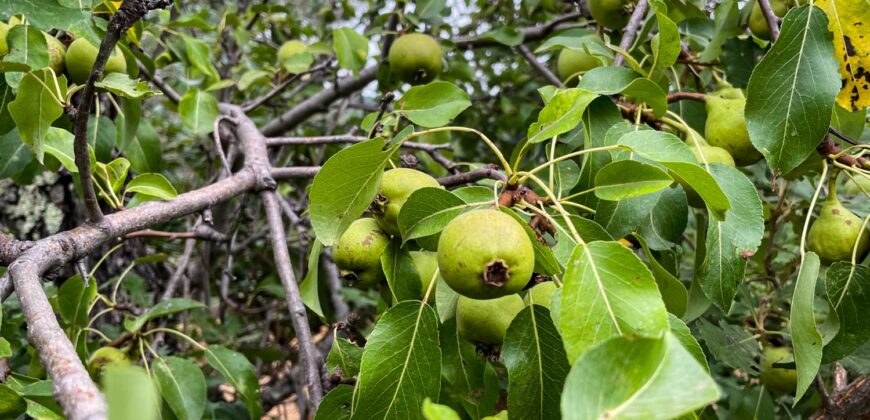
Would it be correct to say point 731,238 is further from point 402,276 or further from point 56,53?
point 56,53

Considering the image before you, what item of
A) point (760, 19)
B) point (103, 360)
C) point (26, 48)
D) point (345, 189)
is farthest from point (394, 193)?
point (760, 19)

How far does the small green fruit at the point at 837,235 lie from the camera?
4.81 feet

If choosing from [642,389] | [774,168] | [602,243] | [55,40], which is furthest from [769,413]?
[55,40]

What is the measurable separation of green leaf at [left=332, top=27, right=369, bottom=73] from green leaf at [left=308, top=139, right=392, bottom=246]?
56.1 inches

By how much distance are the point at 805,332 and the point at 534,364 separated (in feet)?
1.82

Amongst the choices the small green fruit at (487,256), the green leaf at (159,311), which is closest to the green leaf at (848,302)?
the small green fruit at (487,256)

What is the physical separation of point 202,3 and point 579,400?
16.9 ft

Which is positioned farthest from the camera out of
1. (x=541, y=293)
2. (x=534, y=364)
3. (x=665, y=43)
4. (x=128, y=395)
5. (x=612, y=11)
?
(x=612, y=11)

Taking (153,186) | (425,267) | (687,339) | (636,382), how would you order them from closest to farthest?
(636,382)
(687,339)
(425,267)
(153,186)

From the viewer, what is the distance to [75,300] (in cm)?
168

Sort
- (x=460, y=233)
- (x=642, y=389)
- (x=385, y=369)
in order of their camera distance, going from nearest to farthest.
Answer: (x=642, y=389)
(x=460, y=233)
(x=385, y=369)

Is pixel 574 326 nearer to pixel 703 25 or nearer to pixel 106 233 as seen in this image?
pixel 106 233

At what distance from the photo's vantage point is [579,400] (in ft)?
2.18

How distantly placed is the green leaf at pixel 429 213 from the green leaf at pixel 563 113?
164 millimetres
